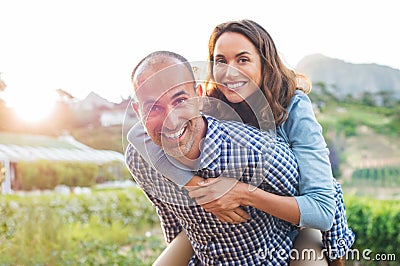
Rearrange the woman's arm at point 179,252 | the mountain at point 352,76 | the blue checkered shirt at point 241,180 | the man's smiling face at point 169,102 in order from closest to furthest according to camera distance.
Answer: the man's smiling face at point 169,102
the blue checkered shirt at point 241,180
the woman's arm at point 179,252
the mountain at point 352,76

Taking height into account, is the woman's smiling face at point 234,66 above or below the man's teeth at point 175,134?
above

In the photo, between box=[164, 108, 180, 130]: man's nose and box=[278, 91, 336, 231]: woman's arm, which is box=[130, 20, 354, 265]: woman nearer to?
box=[278, 91, 336, 231]: woman's arm

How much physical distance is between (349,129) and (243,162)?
22.6 feet

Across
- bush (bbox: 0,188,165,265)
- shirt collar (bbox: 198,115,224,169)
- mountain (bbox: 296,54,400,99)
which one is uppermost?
shirt collar (bbox: 198,115,224,169)

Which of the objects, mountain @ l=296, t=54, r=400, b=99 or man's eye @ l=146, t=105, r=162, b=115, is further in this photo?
mountain @ l=296, t=54, r=400, b=99

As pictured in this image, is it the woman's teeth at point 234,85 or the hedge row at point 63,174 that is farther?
the hedge row at point 63,174

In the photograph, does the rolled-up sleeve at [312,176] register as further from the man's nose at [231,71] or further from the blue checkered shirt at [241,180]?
the man's nose at [231,71]

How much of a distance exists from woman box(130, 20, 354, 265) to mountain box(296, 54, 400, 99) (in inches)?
206

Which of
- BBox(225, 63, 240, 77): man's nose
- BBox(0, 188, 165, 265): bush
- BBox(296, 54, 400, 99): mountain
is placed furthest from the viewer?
BBox(296, 54, 400, 99): mountain

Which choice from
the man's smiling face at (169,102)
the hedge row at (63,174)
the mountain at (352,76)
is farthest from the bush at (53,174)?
the man's smiling face at (169,102)

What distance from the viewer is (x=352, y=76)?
25.6 feet

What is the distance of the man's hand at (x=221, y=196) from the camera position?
1159 millimetres

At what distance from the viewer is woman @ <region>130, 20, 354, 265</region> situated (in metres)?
1.20

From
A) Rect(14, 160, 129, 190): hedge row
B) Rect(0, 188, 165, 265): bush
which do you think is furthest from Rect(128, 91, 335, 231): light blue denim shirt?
Rect(14, 160, 129, 190): hedge row
